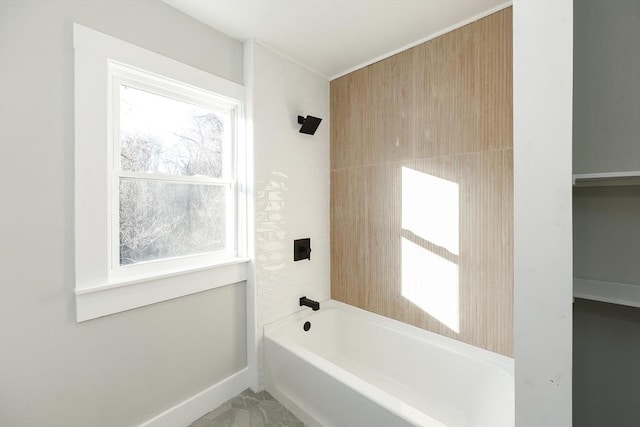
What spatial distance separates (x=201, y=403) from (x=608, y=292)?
2.07 meters

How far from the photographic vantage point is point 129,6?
1449 mm

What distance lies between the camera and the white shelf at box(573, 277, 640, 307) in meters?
0.88

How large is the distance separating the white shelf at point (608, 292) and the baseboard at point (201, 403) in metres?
1.93

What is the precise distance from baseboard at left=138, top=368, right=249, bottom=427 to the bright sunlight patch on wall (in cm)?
131

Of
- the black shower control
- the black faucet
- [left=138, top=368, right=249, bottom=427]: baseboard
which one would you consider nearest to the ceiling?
the black shower control

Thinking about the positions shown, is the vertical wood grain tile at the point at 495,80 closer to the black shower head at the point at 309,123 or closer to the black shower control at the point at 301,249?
the black shower head at the point at 309,123

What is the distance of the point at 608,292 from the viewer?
0.92 meters

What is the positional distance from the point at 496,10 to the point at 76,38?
2.16 meters

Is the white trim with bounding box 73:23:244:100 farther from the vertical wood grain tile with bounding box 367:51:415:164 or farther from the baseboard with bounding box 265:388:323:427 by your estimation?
the baseboard with bounding box 265:388:323:427

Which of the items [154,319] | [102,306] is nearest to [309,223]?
[154,319]

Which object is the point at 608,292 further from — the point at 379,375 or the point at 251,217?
the point at 251,217

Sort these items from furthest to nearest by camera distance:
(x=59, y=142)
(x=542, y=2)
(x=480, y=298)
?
(x=480, y=298) < (x=59, y=142) < (x=542, y=2)

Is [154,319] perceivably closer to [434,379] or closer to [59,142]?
[59,142]

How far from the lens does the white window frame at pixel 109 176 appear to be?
1295 millimetres
